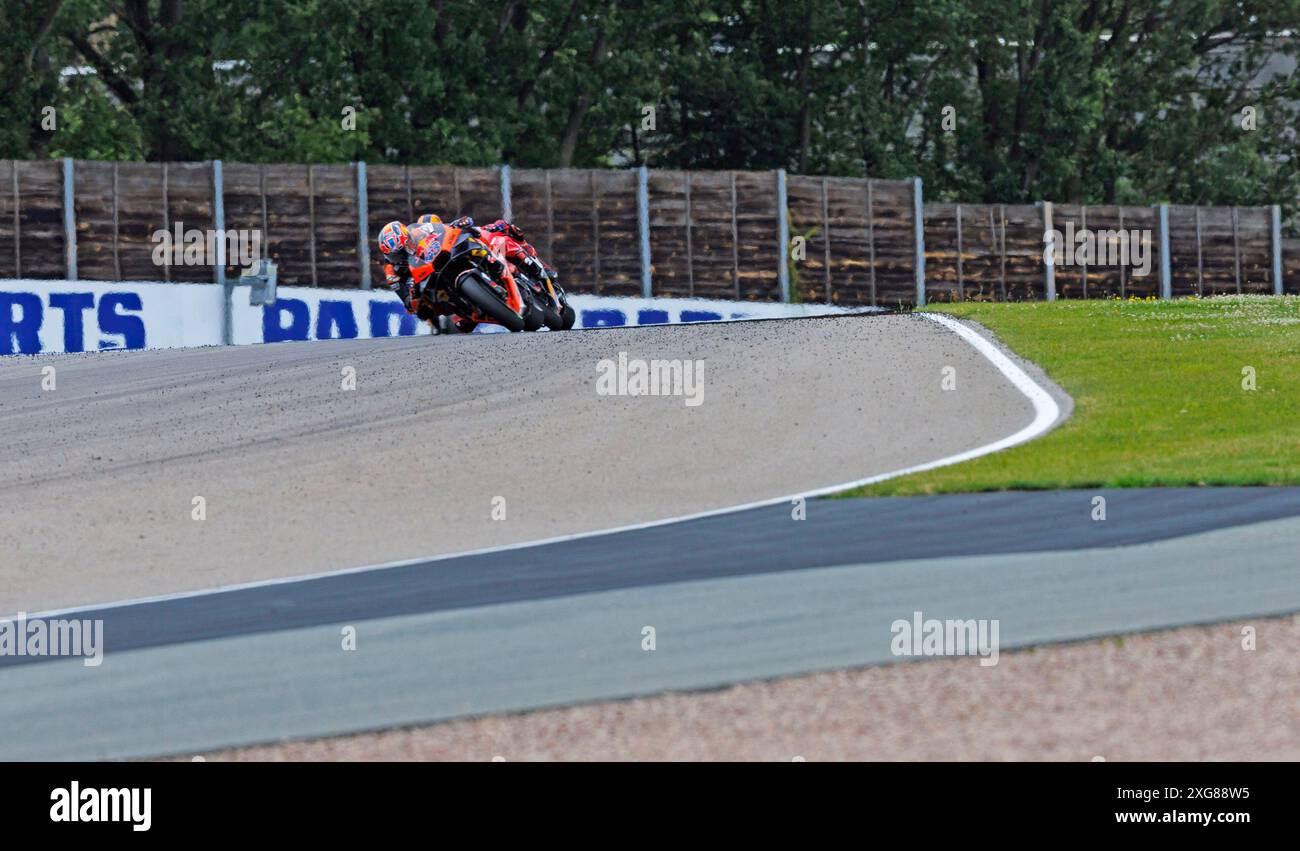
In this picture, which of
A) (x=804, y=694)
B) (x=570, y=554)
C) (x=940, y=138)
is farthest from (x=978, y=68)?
(x=804, y=694)

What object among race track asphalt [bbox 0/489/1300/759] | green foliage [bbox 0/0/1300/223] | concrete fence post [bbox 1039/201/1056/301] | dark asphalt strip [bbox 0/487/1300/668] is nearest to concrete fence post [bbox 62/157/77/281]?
green foliage [bbox 0/0/1300/223]

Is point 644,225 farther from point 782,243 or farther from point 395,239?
point 395,239

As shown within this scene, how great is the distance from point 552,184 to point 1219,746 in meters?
26.1

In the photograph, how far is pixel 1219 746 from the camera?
7.83m

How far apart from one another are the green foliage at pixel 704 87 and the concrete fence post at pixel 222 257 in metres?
6.26

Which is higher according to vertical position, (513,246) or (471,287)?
(513,246)

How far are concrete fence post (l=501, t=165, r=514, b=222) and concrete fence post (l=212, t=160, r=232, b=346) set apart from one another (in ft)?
11.9

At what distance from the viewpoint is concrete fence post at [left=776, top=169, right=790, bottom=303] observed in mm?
34062

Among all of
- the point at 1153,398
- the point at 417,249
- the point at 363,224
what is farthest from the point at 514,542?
the point at 363,224

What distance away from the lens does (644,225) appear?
109 ft

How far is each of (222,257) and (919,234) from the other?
11.3 m

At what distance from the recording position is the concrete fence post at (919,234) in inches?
1385

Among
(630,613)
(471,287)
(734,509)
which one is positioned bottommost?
(630,613)

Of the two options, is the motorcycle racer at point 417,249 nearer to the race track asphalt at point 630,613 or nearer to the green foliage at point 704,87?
the race track asphalt at point 630,613
